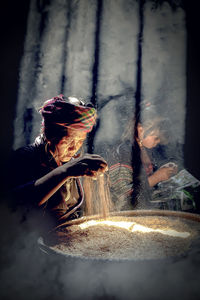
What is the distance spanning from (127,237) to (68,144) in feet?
3.30

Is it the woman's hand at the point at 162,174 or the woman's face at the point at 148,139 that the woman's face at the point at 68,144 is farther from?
the woman's hand at the point at 162,174

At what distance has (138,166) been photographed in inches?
120

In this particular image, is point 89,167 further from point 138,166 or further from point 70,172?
point 138,166

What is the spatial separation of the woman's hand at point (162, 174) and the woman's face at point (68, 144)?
1.46 m

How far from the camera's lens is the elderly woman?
1789mm

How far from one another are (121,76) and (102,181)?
151cm

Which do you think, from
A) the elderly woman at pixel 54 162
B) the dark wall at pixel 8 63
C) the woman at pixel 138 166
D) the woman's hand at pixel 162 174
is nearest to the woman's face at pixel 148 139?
the woman at pixel 138 166

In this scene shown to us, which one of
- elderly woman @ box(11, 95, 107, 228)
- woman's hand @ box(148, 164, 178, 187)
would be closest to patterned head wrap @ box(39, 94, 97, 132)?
elderly woman @ box(11, 95, 107, 228)

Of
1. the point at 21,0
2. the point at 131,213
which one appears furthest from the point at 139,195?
the point at 21,0

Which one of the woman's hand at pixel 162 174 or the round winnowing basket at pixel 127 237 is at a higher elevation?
the woman's hand at pixel 162 174

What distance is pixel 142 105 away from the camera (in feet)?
9.91

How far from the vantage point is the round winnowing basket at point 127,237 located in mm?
1324

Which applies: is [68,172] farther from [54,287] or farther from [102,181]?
[102,181]

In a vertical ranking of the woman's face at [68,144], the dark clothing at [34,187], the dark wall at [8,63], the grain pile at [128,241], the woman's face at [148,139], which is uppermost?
the dark wall at [8,63]
